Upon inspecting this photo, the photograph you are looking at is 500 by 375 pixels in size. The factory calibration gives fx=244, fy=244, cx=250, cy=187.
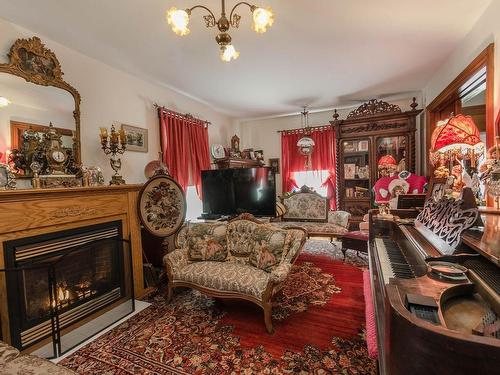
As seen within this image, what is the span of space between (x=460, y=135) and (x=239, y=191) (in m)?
2.70

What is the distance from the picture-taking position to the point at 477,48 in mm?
2279

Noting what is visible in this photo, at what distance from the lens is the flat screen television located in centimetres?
376

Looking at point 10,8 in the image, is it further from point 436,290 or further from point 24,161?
point 436,290

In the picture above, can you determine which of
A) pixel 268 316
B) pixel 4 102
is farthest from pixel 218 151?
pixel 268 316

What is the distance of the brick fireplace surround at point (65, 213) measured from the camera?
175cm

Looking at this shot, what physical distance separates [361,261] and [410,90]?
2.98 m

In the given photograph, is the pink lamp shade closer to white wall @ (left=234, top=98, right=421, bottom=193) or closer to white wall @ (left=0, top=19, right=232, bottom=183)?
white wall @ (left=234, top=98, right=421, bottom=193)

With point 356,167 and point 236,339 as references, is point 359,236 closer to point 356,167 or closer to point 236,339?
point 356,167

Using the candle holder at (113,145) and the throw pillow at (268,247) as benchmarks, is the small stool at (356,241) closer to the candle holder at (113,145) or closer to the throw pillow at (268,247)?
the throw pillow at (268,247)

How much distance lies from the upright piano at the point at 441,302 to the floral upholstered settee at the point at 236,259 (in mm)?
822

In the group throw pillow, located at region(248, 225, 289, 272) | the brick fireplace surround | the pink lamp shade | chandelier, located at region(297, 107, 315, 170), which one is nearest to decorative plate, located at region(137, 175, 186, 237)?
the brick fireplace surround

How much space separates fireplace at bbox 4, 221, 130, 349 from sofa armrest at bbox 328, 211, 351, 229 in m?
3.23

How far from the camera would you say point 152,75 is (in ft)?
10.6

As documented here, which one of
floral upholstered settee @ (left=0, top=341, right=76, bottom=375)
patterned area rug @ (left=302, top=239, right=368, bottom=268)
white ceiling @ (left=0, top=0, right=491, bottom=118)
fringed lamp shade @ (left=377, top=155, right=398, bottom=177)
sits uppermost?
white ceiling @ (left=0, top=0, right=491, bottom=118)
